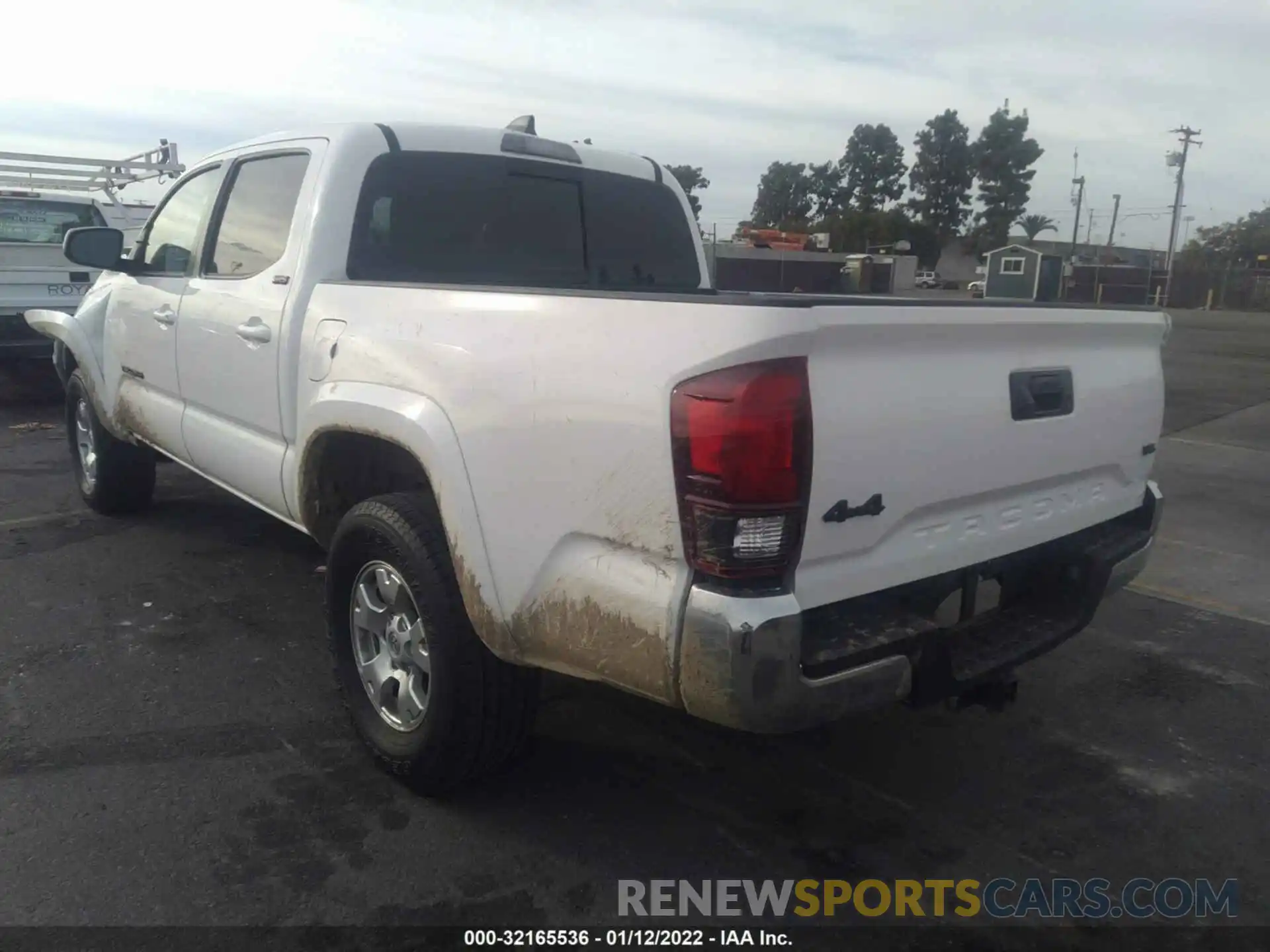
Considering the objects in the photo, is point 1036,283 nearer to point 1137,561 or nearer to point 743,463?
point 1137,561

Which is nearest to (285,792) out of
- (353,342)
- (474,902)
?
(474,902)

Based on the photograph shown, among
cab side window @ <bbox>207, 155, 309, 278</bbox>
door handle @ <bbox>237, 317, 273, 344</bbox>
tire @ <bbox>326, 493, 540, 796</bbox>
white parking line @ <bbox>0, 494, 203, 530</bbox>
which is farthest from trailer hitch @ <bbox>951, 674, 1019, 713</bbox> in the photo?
white parking line @ <bbox>0, 494, 203, 530</bbox>

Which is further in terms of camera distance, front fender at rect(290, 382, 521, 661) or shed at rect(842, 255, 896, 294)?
shed at rect(842, 255, 896, 294)

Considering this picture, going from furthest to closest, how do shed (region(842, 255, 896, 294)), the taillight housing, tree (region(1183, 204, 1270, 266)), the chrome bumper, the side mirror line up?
tree (region(1183, 204, 1270, 266)) → shed (region(842, 255, 896, 294)) → the side mirror → the chrome bumper → the taillight housing

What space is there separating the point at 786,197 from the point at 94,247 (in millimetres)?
84484

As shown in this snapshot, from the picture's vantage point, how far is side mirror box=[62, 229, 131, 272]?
4840mm

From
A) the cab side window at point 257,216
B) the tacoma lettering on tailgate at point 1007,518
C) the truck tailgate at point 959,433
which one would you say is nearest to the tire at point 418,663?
the truck tailgate at point 959,433

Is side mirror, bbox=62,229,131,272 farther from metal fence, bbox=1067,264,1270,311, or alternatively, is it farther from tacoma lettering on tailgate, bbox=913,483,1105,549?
metal fence, bbox=1067,264,1270,311

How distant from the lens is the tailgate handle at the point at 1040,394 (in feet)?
9.03

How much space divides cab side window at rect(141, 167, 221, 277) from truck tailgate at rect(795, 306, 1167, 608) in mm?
3356

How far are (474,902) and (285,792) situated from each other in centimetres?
82

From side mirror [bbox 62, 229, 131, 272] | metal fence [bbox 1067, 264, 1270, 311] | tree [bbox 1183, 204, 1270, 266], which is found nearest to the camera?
side mirror [bbox 62, 229, 131, 272]

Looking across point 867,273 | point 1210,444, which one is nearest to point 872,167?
point 867,273

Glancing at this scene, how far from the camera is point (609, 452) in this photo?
2.38 m
